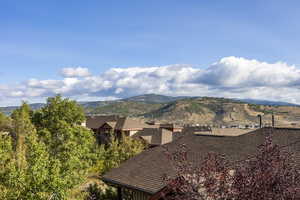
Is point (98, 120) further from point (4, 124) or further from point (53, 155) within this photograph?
point (53, 155)

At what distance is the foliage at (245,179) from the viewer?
555cm

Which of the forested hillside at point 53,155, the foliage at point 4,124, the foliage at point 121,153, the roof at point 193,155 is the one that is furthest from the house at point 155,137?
the roof at point 193,155

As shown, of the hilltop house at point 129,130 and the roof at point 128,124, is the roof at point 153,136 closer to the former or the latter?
the hilltop house at point 129,130

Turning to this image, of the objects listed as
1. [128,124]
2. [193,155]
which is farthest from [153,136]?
[193,155]

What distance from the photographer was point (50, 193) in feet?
40.1

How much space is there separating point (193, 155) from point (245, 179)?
1330 cm

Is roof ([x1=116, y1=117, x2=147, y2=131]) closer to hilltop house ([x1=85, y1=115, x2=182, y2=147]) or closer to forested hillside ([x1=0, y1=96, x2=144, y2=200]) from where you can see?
hilltop house ([x1=85, y1=115, x2=182, y2=147])

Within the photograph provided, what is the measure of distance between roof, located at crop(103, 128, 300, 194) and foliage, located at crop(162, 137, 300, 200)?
9679mm

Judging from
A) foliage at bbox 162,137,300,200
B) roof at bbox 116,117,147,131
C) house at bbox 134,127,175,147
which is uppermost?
foliage at bbox 162,137,300,200

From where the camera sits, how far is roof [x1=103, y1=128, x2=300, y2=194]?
1684cm

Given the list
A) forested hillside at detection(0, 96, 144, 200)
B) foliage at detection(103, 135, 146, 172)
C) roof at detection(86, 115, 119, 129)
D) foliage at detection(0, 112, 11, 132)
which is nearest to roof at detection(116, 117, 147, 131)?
roof at detection(86, 115, 119, 129)

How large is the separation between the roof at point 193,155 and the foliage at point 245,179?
968 centimetres

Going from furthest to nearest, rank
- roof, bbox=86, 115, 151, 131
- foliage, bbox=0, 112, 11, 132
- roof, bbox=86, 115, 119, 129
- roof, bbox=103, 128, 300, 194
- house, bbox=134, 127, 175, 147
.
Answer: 1. roof, bbox=86, 115, 119, 129
2. roof, bbox=86, 115, 151, 131
3. foliage, bbox=0, 112, 11, 132
4. house, bbox=134, 127, 175, 147
5. roof, bbox=103, 128, 300, 194

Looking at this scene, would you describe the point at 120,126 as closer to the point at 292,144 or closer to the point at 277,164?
the point at 292,144
